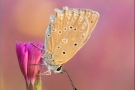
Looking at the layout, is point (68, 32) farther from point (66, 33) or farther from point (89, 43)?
point (89, 43)

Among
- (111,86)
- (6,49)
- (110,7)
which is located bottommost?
(111,86)

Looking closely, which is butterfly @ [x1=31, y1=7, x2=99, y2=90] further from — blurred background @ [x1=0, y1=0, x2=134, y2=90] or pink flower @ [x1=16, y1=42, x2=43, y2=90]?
blurred background @ [x1=0, y1=0, x2=134, y2=90]

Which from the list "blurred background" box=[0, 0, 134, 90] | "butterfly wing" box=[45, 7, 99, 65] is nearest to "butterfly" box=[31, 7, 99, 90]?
"butterfly wing" box=[45, 7, 99, 65]

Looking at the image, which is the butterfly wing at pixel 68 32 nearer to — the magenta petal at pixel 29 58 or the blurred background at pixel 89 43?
the magenta petal at pixel 29 58

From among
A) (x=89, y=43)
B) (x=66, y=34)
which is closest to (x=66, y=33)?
(x=66, y=34)

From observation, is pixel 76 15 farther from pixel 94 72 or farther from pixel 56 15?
pixel 94 72

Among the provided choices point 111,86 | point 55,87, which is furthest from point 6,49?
point 111,86
